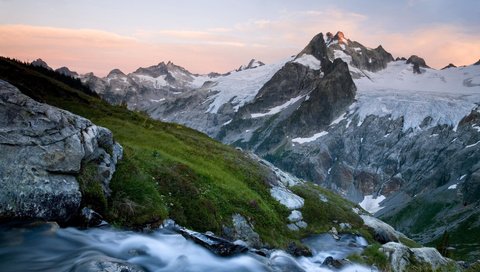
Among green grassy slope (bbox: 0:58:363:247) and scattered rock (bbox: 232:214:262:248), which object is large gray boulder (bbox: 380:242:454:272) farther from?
scattered rock (bbox: 232:214:262:248)

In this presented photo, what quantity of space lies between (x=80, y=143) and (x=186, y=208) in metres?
7.67

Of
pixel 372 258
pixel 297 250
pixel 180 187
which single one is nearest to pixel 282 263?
pixel 297 250

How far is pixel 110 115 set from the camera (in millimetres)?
50469

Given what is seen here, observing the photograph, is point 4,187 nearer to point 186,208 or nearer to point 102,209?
point 102,209

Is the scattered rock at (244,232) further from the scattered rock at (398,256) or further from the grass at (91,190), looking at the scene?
the scattered rock at (398,256)

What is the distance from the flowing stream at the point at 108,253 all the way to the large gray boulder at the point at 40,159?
3.45ft

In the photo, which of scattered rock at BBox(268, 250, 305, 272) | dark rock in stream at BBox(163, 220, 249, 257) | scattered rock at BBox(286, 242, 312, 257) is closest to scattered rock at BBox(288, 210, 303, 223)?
scattered rock at BBox(286, 242, 312, 257)

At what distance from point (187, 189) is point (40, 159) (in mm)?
10384

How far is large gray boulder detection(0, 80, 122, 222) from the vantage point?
20.1 m

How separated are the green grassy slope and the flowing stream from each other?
1920mm

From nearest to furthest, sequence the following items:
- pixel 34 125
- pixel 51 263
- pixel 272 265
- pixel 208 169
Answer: pixel 51 263
pixel 34 125
pixel 272 265
pixel 208 169

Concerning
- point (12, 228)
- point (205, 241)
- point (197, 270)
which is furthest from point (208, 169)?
point (12, 228)

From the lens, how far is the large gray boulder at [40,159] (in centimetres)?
2008

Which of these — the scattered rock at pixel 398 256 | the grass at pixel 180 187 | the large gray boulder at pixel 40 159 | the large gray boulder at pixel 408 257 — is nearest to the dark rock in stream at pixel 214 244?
the grass at pixel 180 187
